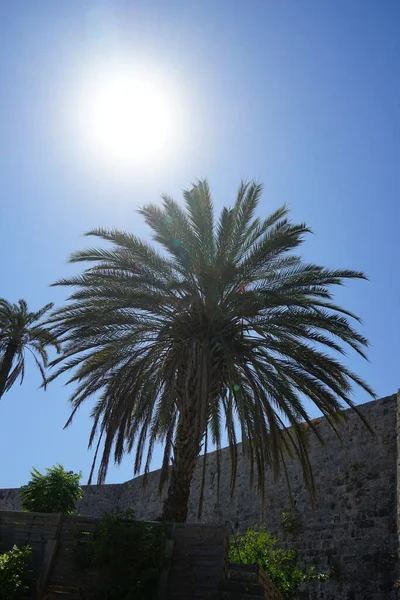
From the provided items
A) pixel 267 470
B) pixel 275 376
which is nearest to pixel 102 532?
pixel 275 376

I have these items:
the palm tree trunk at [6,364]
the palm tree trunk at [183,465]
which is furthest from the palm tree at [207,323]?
the palm tree trunk at [6,364]

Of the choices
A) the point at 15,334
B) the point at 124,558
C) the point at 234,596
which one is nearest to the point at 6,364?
the point at 15,334

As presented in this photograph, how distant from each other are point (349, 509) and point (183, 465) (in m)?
5.60

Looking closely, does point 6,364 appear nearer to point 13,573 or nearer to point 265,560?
point 265,560

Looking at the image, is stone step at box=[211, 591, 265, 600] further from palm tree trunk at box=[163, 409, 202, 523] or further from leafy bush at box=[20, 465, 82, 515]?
leafy bush at box=[20, 465, 82, 515]

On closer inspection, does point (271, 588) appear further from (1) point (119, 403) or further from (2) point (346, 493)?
(2) point (346, 493)

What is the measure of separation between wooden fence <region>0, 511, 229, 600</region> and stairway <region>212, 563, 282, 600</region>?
130 mm

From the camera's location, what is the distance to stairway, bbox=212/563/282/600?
7355mm

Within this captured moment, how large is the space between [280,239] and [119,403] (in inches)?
155

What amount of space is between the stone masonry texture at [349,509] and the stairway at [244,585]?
144 inches

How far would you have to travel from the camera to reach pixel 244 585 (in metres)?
7.45

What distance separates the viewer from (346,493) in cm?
1388

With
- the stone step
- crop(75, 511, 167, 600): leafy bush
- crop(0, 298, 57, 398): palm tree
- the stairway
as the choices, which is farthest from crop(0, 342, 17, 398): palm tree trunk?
the stone step

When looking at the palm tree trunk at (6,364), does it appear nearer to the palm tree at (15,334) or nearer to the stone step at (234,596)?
the palm tree at (15,334)
